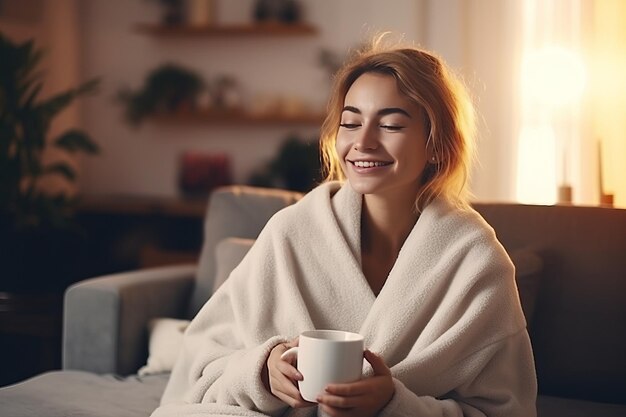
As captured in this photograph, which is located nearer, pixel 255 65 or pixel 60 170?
pixel 60 170

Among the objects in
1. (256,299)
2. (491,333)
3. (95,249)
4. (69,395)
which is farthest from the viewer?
(95,249)

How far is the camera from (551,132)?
13.5 feet

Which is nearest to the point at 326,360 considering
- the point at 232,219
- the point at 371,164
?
the point at 371,164

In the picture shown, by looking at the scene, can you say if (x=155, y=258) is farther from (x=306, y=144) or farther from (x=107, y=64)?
(x=107, y=64)

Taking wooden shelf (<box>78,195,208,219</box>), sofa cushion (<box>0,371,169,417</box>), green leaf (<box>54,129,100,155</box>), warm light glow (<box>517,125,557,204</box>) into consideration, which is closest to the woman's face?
sofa cushion (<box>0,371,169,417</box>)

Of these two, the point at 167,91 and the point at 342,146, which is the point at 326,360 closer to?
the point at 342,146

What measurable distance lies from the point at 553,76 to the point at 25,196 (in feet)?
7.66

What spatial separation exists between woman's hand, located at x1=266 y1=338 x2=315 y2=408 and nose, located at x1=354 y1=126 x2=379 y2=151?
1.29 feet

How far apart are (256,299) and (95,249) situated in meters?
3.19

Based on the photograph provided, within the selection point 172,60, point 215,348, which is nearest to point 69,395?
point 215,348

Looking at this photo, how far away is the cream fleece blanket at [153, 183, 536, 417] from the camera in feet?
5.44

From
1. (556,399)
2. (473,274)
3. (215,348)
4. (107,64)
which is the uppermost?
(107,64)

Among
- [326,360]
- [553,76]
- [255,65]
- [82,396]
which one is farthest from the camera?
[255,65]

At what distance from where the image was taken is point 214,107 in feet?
15.9
